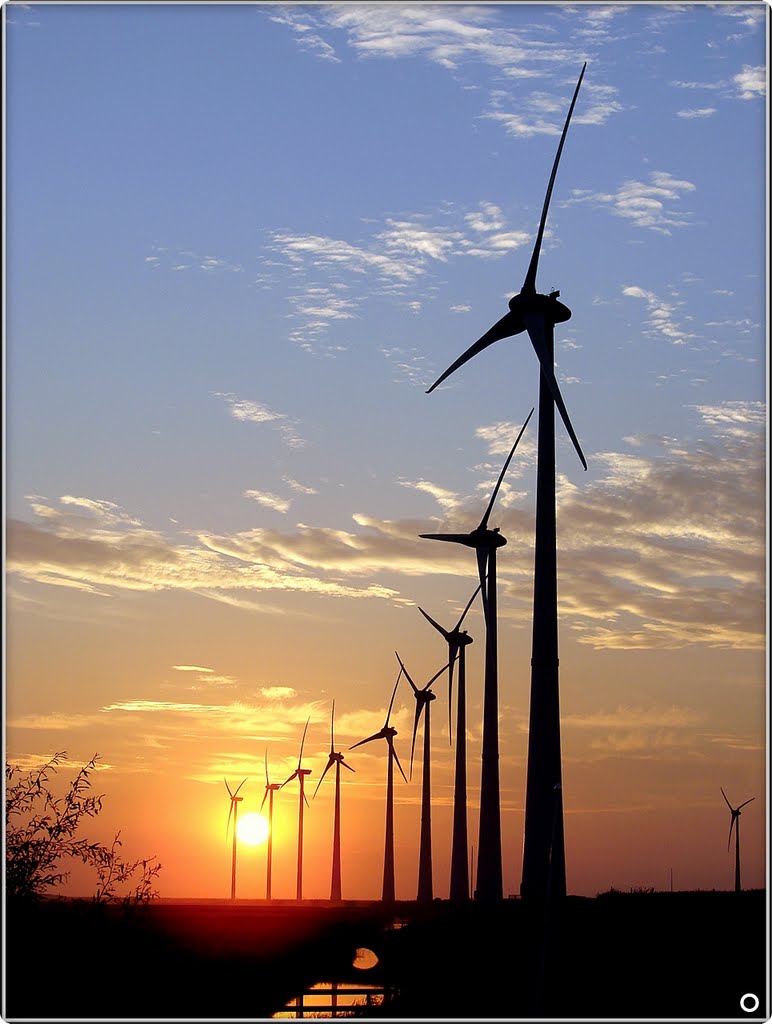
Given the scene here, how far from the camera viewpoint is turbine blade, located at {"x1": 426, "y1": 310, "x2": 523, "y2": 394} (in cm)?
6631

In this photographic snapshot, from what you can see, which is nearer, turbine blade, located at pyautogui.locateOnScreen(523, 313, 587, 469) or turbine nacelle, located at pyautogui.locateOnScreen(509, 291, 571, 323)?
turbine blade, located at pyautogui.locateOnScreen(523, 313, 587, 469)

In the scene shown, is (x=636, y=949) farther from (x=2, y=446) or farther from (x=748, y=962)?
(x=2, y=446)

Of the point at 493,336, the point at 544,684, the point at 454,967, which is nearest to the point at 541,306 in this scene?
the point at 493,336

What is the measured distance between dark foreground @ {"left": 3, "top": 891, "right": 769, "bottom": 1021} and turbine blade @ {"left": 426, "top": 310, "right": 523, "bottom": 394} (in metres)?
25.0

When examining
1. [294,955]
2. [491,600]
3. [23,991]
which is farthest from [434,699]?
[23,991]

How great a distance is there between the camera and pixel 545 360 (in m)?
62.5

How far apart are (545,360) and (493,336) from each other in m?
6.07

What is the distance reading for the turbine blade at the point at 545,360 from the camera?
188 feet

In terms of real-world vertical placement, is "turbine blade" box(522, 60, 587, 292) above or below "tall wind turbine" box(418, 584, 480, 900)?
above

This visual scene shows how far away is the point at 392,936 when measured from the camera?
75.3 meters

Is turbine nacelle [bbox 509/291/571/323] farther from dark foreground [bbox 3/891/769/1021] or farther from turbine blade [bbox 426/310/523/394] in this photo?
dark foreground [bbox 3/891/769/1021]

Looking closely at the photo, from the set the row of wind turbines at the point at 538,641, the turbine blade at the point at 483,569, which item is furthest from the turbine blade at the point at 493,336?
the turbine blade at the point at 483,569

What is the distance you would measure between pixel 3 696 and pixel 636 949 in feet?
93.7

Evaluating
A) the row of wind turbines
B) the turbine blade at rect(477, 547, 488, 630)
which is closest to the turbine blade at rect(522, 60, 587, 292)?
the row of wind turbines
